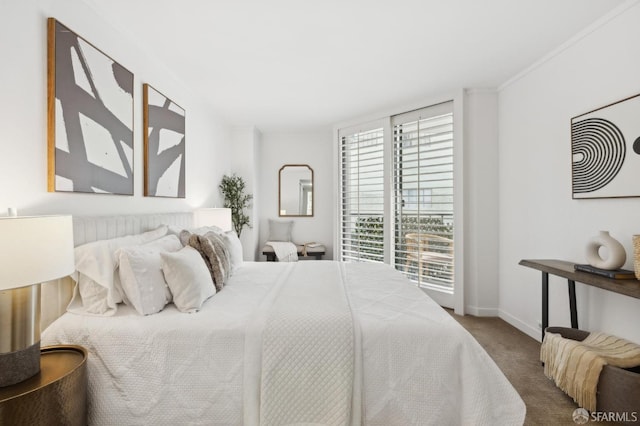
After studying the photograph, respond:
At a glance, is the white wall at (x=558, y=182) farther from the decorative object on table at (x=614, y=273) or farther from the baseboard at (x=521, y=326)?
the decorative object on table at (x=614, y=273)

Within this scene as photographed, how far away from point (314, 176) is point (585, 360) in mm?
4029

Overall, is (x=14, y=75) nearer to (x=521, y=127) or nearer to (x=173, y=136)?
(x=173, y=136)

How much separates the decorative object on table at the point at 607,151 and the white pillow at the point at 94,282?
3.23 metres

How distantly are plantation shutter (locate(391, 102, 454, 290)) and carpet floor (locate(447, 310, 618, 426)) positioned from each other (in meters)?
0.64

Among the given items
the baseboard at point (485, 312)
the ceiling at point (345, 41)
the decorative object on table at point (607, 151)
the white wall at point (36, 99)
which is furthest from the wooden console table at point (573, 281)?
the white wall at point (36, 99)

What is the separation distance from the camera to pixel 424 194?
3.75m

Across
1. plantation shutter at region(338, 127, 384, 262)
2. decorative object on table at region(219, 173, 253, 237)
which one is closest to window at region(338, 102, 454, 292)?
plantation shutter at region(338, 127, 384, 262)

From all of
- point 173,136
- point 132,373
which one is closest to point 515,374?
point 132,373

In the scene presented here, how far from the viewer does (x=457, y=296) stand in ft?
11.4

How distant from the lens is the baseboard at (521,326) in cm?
282

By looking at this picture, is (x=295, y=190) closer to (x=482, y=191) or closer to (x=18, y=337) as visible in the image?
(x=482, y=191)

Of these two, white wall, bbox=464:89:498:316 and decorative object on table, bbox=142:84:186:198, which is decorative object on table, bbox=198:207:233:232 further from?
white wall, bbox=464:89:498:316

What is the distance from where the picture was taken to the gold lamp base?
1.24 m

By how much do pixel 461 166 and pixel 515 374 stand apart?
2105mm
